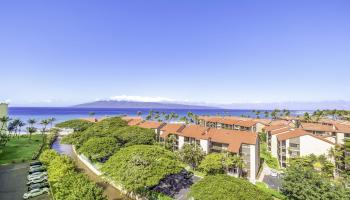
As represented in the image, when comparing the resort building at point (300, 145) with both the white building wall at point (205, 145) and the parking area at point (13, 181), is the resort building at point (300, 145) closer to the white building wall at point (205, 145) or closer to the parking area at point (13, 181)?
the white building wall at point (205, 145)

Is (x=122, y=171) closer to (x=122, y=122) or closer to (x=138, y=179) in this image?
(x=138, y=179)

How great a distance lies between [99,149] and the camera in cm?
4369

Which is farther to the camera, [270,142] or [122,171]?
[270,142]

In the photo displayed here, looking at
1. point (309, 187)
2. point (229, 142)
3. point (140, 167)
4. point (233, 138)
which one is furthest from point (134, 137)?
point (309, 187)

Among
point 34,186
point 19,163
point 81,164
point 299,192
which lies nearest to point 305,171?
point 299,192

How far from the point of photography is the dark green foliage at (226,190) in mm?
21672

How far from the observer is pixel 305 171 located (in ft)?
93.7

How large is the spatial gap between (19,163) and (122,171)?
108 feet

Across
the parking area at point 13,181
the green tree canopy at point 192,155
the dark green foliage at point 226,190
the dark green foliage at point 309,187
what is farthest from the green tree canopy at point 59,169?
the dark green foliage at point 309,187

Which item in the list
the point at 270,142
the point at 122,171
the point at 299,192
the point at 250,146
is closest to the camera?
the point at 299,192

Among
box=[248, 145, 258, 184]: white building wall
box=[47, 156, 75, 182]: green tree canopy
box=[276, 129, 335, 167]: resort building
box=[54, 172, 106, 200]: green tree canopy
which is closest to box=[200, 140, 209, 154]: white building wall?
box=[248, 145, 258, 184]: white building wall

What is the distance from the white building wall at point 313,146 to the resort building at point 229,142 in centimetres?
1016

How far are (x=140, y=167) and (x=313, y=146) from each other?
1443 inches

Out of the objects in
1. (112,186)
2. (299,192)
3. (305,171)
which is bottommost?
(112,186)
